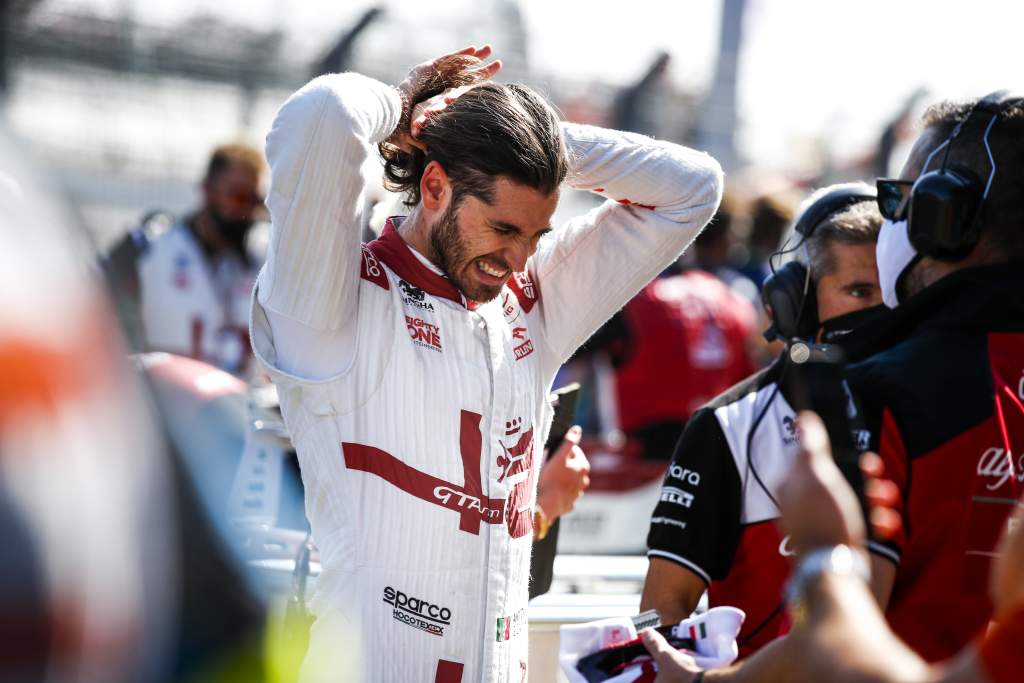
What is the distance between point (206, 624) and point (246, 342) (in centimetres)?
422

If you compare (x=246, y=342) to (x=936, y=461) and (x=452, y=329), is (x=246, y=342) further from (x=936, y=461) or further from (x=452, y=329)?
(x=936, y=461)

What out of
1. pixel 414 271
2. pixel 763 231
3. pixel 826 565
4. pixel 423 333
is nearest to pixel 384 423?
pixel 423 333

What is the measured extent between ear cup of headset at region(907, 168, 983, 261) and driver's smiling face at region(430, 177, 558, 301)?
668 millimetres

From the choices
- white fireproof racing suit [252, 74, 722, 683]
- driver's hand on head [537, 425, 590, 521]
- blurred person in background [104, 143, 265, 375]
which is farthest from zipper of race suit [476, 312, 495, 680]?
blurred person in background [104, 143, 265, 375]

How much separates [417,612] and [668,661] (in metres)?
0.44

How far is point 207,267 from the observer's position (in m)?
5.39

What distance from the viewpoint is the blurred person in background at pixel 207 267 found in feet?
Answer: 17.1

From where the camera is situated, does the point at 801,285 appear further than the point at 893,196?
Yes

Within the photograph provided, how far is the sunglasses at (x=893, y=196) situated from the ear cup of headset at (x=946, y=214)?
157mm

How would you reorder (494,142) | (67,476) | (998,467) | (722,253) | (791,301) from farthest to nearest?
(722,253)
(791,301)
(494,142)
(998,467)
(67,476)

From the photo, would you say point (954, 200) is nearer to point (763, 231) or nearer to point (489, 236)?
point (489, 236)

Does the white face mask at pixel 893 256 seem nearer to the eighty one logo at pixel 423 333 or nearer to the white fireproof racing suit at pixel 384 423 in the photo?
the white fireproof racing suit at pixel 384 423

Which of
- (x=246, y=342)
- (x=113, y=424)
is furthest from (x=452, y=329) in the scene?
(x=246, y=342)

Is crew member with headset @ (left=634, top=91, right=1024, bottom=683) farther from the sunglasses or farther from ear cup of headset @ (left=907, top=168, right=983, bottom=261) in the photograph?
the sunglasses
